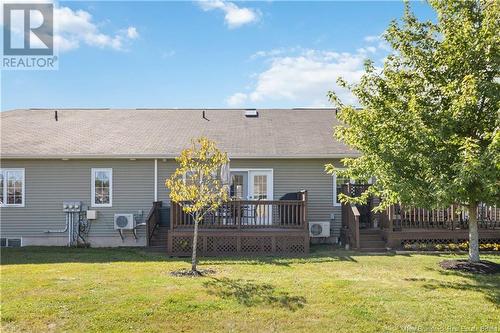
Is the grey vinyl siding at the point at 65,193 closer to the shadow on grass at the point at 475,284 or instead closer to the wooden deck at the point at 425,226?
the wooden deck at the point at 425,226

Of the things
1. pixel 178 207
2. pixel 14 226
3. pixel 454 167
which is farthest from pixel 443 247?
pixel 14 226

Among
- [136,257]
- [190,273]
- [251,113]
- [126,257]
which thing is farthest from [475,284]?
[251,113]

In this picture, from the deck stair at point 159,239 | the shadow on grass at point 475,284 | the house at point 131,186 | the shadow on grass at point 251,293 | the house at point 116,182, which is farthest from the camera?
the house at point 116,182

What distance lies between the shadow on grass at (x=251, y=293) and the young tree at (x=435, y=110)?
3.04m

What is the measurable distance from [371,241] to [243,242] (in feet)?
11.7

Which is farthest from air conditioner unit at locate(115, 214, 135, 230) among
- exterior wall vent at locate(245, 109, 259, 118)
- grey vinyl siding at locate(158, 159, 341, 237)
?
exterior wall vent at locate(245, 109, 259, 118)

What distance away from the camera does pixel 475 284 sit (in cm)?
727

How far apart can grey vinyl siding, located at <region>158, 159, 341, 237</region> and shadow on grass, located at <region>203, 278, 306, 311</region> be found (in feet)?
18.5

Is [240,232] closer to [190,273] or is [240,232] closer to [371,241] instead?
[190,273]

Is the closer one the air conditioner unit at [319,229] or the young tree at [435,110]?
the young tree at [435,110]

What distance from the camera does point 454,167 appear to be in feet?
23.6

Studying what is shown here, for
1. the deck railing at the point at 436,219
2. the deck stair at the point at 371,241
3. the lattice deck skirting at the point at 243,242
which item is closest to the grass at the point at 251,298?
the lattice deck skirting at the point at 243,242

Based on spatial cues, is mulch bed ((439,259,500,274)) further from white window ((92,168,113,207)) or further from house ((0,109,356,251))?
white window ((92,168,113,207))

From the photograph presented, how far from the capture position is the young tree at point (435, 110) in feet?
24.2
